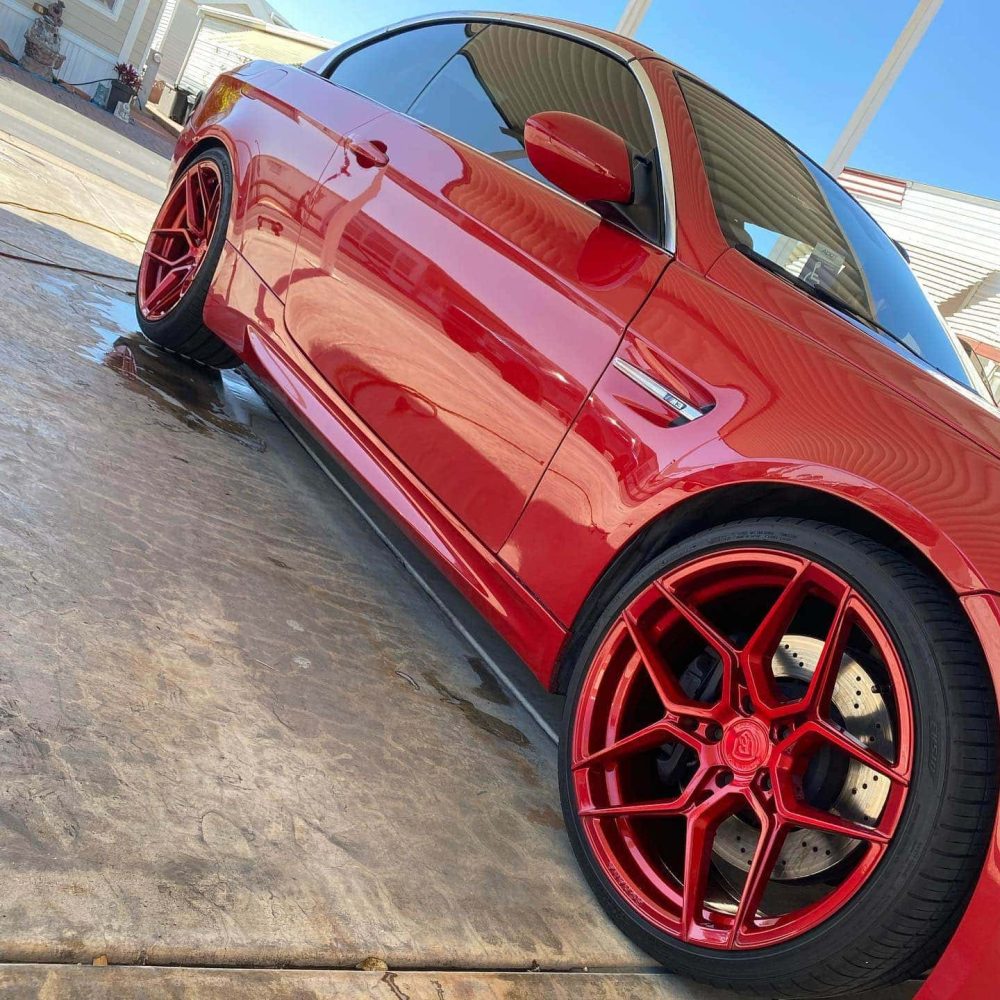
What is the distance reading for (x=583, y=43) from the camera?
8.02ft

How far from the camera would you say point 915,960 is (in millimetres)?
1244

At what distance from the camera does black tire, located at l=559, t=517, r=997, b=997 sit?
1211 millimetres

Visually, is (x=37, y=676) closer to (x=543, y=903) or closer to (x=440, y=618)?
(x=543, y=903)

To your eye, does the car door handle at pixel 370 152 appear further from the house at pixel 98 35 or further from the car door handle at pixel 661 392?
the house at pixel 98 35

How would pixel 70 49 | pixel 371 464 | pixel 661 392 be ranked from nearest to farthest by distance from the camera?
pixel 661 392 → pixel 371 464 → pixel 70 49

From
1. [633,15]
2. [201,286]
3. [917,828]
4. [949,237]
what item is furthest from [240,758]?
[949,237]

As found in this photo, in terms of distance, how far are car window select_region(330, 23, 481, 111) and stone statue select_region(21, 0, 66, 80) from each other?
60.7 ft

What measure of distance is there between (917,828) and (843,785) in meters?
0.25

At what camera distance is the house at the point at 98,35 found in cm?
→ 1955

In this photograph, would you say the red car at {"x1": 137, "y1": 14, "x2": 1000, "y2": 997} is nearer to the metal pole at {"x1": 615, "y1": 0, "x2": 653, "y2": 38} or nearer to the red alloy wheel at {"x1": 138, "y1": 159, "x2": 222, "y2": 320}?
the red alloy wheel at {"x1": 138, "y1": 159, "x2": 222, "y2": 320}

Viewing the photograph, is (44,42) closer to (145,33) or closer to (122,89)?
(122,89)

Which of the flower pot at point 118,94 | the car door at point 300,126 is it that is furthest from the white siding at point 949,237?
the flower pot at point 118,94

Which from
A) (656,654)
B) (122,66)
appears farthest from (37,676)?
(122,66)

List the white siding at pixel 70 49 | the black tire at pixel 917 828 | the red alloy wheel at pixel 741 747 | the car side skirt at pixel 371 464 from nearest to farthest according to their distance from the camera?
the black tire at pixel 917 828
the red alloy wheel at pixel 741 747
the car side skirt at pixel 371 464
the white siding at pixel 70 49
